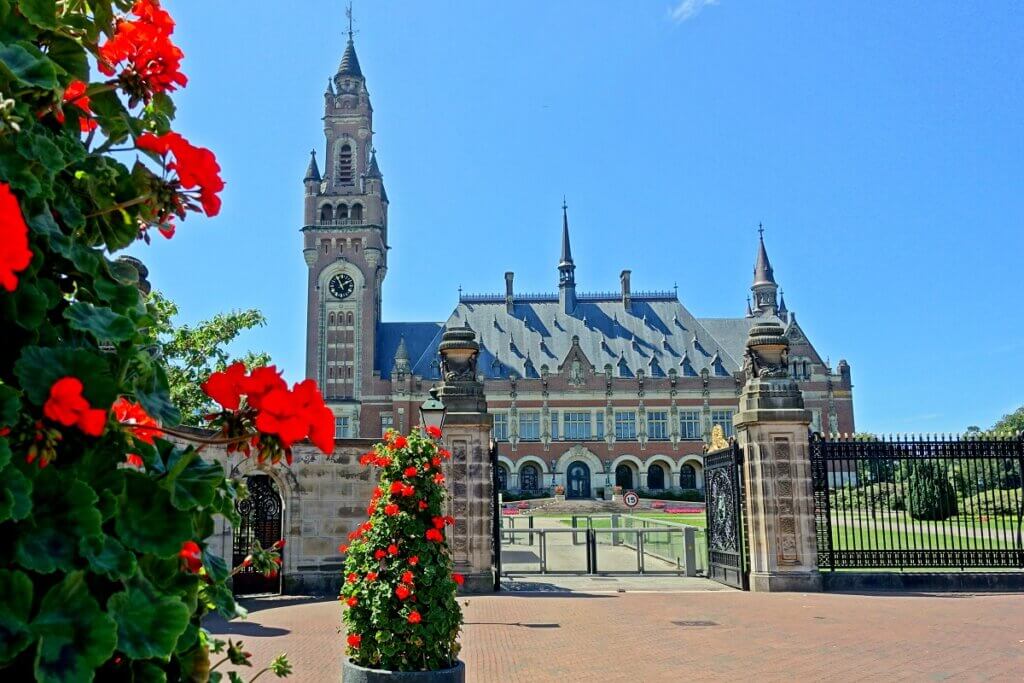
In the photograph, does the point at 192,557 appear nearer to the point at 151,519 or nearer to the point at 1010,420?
the point at 151,519

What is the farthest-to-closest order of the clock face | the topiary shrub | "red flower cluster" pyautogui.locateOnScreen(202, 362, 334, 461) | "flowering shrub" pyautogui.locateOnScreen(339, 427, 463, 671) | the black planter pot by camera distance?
1. the clock face
2. the topiary shrub
3. "flowering shrub" pyautogui.locateOnScreen(339, 427, 463, 671)
4. the black planter pot
5. "red flower cluster" pyautogui.locateOnScreen(202, 362, 334, 461)

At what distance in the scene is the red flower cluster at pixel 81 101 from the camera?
6.54 ft

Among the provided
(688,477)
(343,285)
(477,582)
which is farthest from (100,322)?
(688,477)

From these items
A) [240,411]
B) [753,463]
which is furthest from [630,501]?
[240,411]

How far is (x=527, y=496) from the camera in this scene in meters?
57.5

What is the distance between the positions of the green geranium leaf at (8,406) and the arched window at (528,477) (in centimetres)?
5887

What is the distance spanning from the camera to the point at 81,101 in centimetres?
202

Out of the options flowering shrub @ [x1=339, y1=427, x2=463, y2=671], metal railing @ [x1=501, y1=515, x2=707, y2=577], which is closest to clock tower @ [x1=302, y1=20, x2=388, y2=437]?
metal railing @ [x1=501, y1=515, x2=707, y2=577]

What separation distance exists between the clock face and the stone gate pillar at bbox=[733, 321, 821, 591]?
49.0 meters

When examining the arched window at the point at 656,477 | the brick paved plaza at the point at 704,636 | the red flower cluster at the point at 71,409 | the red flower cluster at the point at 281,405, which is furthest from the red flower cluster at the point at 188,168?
the arched window at the point at 656,477

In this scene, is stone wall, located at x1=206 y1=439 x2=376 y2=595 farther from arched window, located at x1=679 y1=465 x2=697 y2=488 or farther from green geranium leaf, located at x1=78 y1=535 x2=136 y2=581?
arched window, located at x1=679 y1=465 x2=697 y2=488

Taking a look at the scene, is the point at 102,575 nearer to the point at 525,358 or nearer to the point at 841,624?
the point at 841,624

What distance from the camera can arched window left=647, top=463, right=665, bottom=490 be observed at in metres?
60.7

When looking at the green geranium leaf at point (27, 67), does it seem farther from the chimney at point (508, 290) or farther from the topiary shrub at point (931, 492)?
the chimney at point (508, 290)
